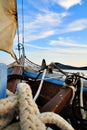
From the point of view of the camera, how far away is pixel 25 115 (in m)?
0.68

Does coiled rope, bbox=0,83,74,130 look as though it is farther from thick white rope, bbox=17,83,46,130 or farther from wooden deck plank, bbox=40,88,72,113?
wooden deck plank, bbox=40,88,72,113

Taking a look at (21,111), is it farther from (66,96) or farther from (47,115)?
(66,96)

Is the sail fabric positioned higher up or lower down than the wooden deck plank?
higher up

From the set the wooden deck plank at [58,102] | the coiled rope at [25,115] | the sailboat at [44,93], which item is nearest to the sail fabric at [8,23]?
the sailboat at [44,93]

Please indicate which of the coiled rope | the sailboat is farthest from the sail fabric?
the coiled rope

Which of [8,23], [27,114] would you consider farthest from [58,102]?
[8,23]

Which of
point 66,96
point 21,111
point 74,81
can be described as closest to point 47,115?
point 21,111

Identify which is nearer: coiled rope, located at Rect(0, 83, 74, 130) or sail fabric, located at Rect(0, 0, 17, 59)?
coiled rope, located at Rect(0, 83, 74, 130)

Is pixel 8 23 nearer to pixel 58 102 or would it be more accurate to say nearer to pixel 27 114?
pixel 58 102

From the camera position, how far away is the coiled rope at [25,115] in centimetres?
68

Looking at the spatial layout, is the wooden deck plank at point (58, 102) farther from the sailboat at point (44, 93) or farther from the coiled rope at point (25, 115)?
the coiled rope at point (25, 115)

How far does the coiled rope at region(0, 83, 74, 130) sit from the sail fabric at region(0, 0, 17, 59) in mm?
2460

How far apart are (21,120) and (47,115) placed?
96mm

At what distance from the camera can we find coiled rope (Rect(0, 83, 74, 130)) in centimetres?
68
